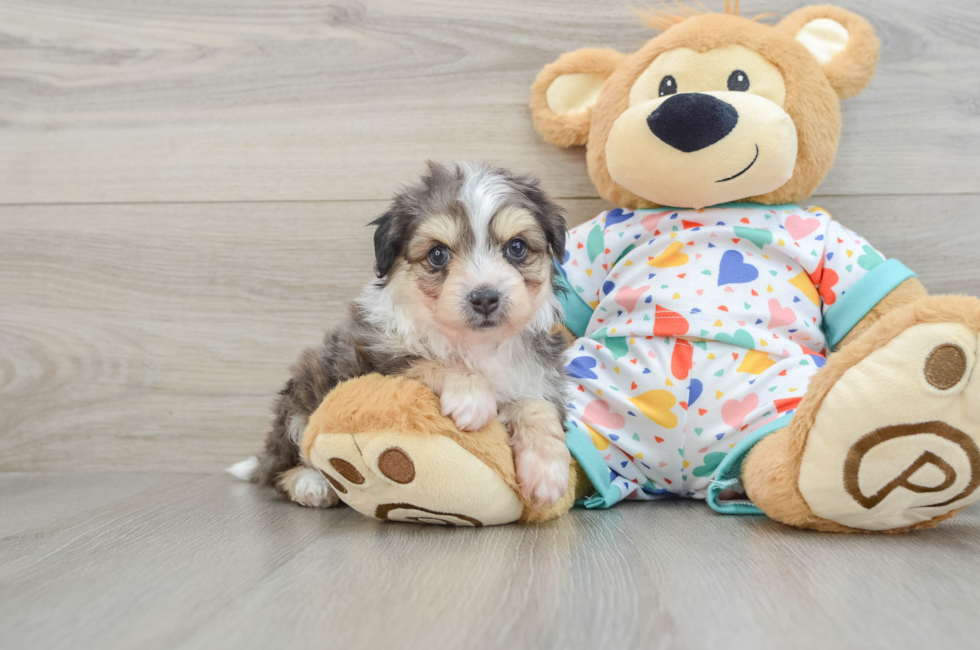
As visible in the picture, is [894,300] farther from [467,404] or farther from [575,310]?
[467,404]

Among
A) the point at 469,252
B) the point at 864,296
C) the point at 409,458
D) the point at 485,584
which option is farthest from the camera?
the point at 864,296

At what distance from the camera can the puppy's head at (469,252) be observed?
5.27ft

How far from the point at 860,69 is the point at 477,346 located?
135 cm

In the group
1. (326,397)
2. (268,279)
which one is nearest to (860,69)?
(326,397)

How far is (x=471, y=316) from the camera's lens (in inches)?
62.7

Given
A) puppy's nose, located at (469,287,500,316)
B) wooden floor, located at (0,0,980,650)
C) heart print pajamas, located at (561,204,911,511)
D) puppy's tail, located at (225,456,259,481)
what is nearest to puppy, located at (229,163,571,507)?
puppy's nose, located at (469,287,500,316)

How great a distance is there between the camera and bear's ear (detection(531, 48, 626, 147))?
2188mm

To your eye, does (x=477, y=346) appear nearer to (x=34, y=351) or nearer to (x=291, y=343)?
(x=291, y=343)

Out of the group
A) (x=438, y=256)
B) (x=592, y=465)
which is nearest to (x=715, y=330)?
(x=592, y=465)

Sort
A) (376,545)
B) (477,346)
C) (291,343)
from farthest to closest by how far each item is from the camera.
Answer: (291,343) < (477,346) < (376,545)

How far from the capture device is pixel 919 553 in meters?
1.38

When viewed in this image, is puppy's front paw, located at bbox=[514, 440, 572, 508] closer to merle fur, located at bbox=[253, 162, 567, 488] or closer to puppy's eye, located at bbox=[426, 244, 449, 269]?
merle fur, located at bbox=[253, 162, 567, 488]

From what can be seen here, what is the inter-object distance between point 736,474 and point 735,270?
1.79 ft

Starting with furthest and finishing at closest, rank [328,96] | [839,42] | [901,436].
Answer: [328,96]
[839,42]
[901,436]
